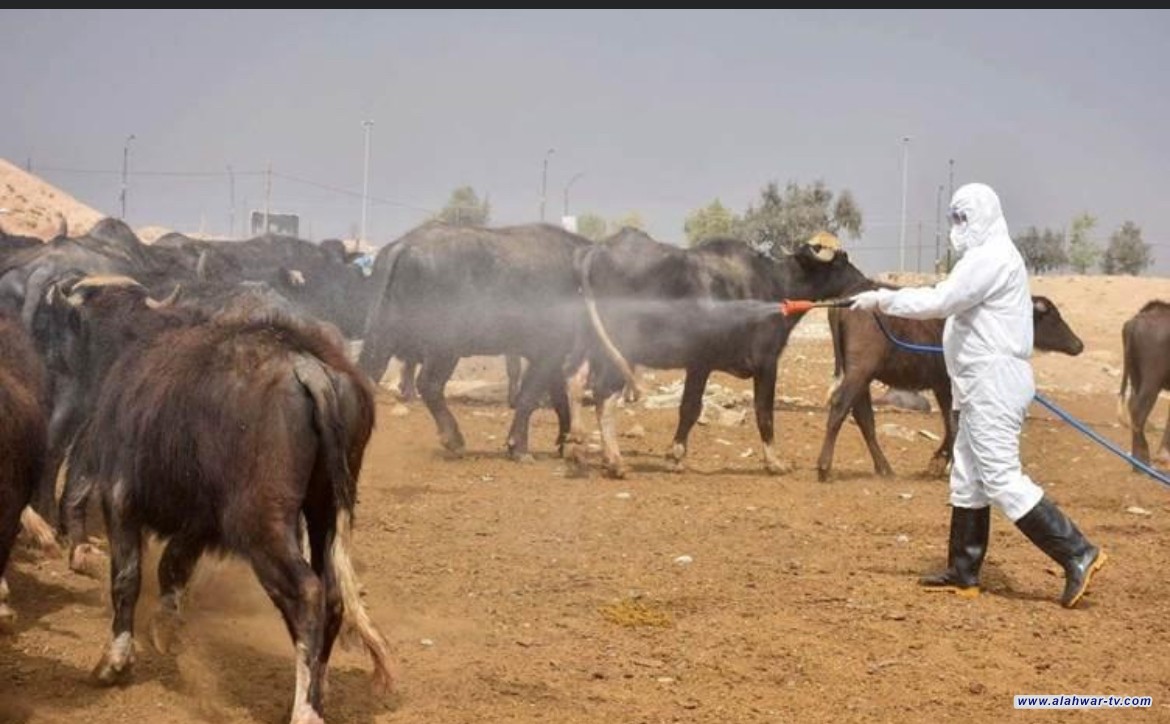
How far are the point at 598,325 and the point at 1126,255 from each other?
47966mm

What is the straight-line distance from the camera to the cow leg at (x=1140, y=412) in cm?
1524

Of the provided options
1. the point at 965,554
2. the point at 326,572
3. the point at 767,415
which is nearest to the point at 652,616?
the point at 965,554

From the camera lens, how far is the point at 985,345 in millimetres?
8586

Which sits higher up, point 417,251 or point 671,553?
point 417,251

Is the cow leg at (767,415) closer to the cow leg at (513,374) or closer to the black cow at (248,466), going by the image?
the cow leg at (513,374)

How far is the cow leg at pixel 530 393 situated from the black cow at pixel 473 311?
1 cm

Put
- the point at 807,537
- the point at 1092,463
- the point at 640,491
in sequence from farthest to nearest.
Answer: the point at 1092,463 → the point at 640,491 → the point at 807,537

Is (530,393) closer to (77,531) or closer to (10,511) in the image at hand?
(77,531)

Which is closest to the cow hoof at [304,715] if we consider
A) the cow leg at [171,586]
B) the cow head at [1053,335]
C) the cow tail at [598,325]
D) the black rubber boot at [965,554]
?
the cow leg at [171,586]

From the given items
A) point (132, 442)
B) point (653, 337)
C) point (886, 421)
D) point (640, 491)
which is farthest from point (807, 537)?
point (886, 421)

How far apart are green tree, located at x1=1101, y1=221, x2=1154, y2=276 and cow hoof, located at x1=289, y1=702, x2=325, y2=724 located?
181ft

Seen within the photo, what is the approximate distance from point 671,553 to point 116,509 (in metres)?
4.16

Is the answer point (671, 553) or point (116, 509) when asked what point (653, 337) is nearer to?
point (671, 553)

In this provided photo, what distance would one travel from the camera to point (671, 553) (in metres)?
9.59
